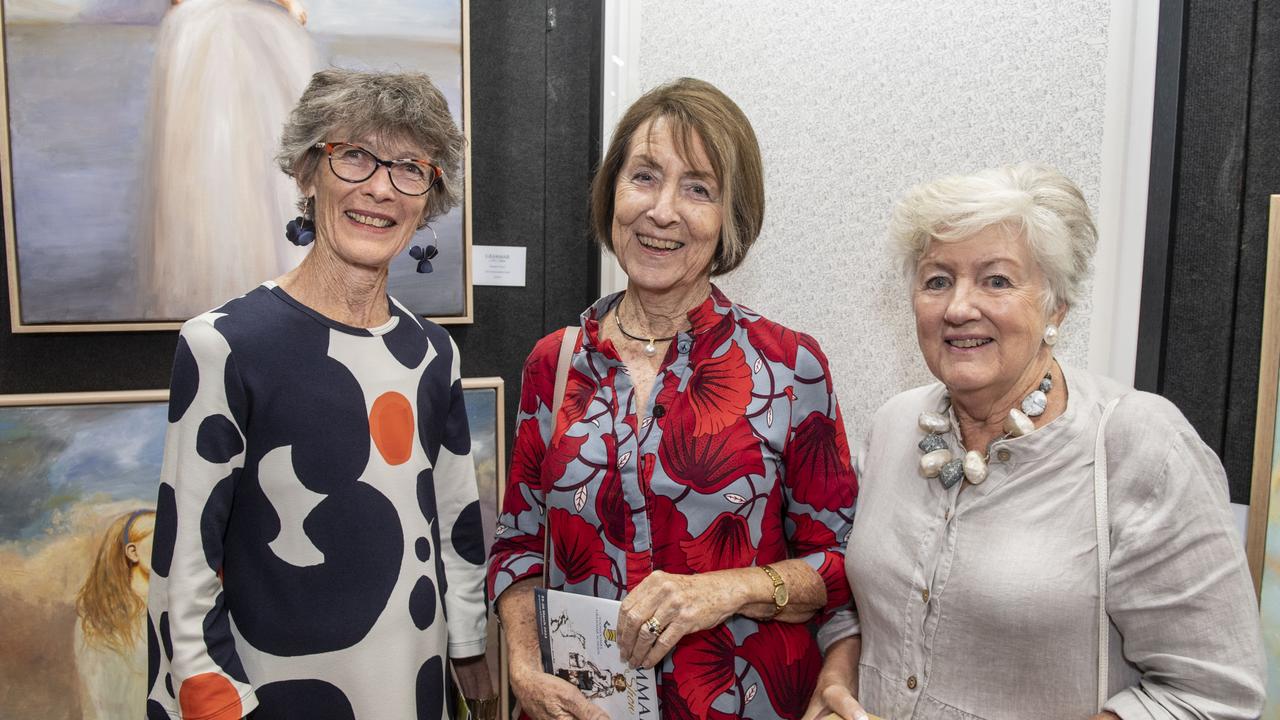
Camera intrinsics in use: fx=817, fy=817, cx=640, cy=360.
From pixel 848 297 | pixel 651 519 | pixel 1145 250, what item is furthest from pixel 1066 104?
pixel 651 519

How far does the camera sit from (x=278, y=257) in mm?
2164

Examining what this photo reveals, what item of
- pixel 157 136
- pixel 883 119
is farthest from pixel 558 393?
pixel 157 136

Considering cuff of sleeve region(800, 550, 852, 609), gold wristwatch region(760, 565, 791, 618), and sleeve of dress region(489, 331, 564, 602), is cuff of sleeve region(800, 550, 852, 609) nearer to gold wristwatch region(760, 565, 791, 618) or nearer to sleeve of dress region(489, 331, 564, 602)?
gold wristwatch region(760, 565, 791, 618)

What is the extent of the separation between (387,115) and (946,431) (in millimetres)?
1046

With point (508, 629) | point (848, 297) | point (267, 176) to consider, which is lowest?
point (508, 629)

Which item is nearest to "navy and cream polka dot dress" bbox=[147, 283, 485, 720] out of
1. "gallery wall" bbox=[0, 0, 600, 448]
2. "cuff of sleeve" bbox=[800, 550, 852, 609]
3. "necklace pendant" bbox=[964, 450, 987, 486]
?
"cuff of sleeve" bbox=[800, 550, 852, 609]

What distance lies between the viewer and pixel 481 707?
5.08ft

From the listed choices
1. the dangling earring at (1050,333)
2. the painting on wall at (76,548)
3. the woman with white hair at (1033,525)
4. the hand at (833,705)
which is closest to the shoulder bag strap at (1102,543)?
the woman with white hair at (1033,525)

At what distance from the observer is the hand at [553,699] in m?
1.35

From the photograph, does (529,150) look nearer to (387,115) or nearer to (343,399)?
(387,115)

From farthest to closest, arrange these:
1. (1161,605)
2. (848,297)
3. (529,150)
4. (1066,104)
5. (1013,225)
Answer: (529,150) < (848,297) < (1066,104) < (1013,225) < (1161,605)

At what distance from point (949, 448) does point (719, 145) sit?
0.64m

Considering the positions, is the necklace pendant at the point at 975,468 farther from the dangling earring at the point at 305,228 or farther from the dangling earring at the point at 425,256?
the dangling earring at the point at 305,228

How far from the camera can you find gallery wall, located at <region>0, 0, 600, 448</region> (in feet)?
7.72
